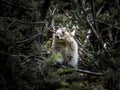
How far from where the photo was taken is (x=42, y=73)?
166 inches

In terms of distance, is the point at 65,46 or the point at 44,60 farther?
the point at 65,46

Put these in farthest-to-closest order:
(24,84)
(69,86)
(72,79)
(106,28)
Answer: (106,28)
(72,79)
(69,86)
(24,84)

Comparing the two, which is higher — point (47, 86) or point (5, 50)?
point (5, 50)

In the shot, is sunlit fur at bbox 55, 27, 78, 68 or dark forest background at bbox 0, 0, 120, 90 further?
sunlit fur at bbox 55, 27, 78, 68

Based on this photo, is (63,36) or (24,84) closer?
(24,84)

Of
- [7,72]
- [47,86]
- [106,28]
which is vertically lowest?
[47,86]

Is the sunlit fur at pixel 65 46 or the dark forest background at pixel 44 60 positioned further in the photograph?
the sunlit fur at pixel 65 46

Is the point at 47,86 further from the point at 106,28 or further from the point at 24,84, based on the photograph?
the point at 106,28

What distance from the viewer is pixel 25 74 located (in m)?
3.77

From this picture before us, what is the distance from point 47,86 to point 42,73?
462 mm

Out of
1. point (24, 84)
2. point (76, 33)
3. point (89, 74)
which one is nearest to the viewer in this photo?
point (24, 84)

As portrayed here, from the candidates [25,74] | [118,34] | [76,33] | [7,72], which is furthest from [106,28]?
[7,72]

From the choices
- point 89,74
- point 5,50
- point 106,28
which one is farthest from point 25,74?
point 106,28

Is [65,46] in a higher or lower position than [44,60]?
higher
